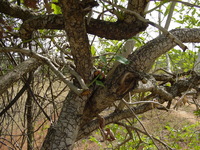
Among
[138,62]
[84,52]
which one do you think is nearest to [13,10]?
[84,52]

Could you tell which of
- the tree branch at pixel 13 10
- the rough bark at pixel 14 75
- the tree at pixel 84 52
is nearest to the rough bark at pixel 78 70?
the tree at pixel 84 52

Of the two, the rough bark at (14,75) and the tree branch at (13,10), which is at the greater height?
the tree branch at (13,10)

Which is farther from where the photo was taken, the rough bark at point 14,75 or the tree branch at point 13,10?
the tree branch at point 13,10

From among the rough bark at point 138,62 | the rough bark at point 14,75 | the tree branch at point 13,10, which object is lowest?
Answer: the rough bark at point 138,62

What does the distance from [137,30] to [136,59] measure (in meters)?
0.17

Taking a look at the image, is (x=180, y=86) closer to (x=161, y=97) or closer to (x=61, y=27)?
(x=161, y=97)

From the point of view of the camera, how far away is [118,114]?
1.45 m

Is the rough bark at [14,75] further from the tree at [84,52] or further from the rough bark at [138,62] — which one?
the rough bark at [138,62]

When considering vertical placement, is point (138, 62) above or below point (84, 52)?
below

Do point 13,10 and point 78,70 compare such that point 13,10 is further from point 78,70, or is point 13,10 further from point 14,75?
point 78,70

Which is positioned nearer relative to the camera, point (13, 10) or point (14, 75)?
point (14, 75)

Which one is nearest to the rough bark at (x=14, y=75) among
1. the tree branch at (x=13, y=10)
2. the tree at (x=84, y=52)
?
the tree at (x=84, y=52)

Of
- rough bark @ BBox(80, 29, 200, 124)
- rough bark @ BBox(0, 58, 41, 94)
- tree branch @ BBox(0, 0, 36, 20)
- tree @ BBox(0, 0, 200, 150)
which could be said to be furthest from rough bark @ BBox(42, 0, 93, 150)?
tree branch @ BBox(0, 0, 36, 20)

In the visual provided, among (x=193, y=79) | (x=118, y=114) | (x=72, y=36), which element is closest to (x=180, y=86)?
(x=193, y=79)
